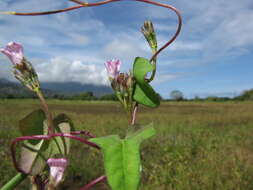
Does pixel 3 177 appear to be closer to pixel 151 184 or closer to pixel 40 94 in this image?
pixel 151 184

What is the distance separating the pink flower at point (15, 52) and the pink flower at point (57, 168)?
101mm

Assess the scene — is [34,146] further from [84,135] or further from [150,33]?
[150,33]

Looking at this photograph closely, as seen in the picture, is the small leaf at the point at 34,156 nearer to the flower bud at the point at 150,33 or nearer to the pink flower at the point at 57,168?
the pink flower at the point at 57,168

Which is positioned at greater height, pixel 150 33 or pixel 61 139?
pixel 150 33

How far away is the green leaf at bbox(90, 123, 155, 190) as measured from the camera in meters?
0.17

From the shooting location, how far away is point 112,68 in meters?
0.27

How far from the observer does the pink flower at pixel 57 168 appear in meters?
0.21

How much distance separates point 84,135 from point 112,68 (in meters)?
0.08

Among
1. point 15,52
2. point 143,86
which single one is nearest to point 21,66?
point 15,52

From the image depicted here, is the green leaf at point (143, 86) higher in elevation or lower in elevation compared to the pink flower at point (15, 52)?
lower

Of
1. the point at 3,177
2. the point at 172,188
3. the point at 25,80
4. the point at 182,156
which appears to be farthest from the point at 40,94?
the point at 182,156

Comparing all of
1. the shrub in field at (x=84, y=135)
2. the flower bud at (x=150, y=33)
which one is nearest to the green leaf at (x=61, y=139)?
the shrub in field at (x=84, y=135)

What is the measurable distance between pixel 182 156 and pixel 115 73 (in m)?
2.89

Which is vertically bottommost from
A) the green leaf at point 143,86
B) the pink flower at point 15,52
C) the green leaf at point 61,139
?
the green leaf at point 61,139
